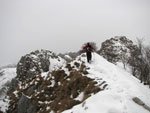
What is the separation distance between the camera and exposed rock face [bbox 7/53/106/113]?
9.89 m

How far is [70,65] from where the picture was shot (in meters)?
15.3

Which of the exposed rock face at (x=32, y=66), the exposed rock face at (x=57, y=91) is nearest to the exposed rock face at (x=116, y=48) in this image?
the exposed rock face at (x=32, y=66)

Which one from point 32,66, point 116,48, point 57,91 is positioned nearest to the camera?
point 57,91

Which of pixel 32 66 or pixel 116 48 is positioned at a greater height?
pixel 116 48

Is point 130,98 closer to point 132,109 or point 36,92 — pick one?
point 132,109

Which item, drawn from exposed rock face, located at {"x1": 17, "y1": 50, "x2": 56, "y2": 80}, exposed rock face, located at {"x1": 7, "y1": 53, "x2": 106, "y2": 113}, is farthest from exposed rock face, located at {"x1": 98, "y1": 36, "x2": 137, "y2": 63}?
exposed rock face, located at {"x1": 7, "y1": 53, "x2": 106, "y2": 113}

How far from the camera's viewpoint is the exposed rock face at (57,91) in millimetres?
9891

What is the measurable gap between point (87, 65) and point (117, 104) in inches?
306

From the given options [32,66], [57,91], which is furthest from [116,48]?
[57,91]

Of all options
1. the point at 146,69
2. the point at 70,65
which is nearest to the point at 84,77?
the point at 70,65

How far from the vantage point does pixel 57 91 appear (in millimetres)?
12539

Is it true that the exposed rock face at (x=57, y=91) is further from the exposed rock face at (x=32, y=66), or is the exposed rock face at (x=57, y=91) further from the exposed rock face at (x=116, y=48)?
the exposed rock face at (x=116, y=48)

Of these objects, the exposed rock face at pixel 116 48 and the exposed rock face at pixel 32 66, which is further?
the exposed rock face at pixel 116 48

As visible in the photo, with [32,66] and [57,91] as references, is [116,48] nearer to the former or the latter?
[32,66]
